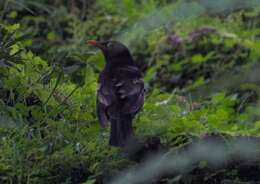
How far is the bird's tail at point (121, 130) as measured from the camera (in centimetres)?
355

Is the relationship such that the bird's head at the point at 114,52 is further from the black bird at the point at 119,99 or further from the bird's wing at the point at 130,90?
the bird's wing at the point at 130,90

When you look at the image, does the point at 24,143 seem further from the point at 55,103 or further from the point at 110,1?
the point at 110,1

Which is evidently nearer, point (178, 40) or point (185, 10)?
point (185, 10)

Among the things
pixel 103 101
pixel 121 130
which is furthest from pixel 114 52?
pixel 121 130

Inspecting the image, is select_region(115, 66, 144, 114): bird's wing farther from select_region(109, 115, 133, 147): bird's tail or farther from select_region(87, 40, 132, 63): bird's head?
select_region(87, 40, 132, 63): bird's head

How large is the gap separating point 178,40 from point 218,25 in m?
0.57

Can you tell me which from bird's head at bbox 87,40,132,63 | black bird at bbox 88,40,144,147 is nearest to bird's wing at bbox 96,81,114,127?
black bird at bbox 88,40,144,147

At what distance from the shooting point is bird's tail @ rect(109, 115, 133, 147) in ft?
11.7

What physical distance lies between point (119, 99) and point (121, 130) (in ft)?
1.44

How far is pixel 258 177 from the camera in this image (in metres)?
3.65

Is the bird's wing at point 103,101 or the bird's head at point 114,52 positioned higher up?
the bird's head at point 114,52

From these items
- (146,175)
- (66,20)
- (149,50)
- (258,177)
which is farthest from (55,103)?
(66,20)

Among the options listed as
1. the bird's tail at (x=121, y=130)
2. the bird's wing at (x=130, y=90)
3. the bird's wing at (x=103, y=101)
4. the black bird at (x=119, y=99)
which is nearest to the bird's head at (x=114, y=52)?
the black bird at (x=119, y=99)

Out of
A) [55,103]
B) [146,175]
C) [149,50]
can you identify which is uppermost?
[146,175]
